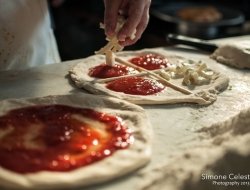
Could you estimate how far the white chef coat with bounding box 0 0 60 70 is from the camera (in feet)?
5.63

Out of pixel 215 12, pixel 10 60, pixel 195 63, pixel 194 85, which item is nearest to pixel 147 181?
pixel 194 85

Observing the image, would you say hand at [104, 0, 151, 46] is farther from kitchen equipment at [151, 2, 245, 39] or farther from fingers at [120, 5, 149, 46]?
kitchen equipment at [151, 2, 245, 39]

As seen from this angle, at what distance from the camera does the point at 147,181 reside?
3.35 feet

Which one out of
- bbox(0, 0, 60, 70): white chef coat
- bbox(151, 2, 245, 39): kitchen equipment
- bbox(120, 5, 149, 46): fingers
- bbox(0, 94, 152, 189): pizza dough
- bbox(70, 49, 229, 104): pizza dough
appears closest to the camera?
bbox(0, 94, 152, 189): pizza dough

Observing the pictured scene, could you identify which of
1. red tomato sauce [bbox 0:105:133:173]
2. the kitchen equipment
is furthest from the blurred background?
red tomato sauce [bbox 0:105:133:173]

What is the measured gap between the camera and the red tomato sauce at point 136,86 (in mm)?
1494

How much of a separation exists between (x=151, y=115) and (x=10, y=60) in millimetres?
722

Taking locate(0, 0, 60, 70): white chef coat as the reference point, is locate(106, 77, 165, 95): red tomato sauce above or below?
below

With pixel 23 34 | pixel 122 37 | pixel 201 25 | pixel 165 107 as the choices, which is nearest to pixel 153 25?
pixel 201 25

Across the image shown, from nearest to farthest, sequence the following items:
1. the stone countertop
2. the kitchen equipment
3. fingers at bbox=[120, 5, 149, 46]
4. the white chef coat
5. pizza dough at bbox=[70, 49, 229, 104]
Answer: the stone countertop
pizza dough at bbox=[70, 49, 229, 104]
fingers at bbox=[120, 5, 149, 46]
the white chef coat
the kitchen equipment

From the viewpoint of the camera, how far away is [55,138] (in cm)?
112

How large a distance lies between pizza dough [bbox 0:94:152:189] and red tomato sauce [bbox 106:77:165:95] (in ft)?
0.42

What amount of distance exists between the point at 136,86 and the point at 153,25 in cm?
159

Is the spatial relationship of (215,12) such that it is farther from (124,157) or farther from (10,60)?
(124,157)
